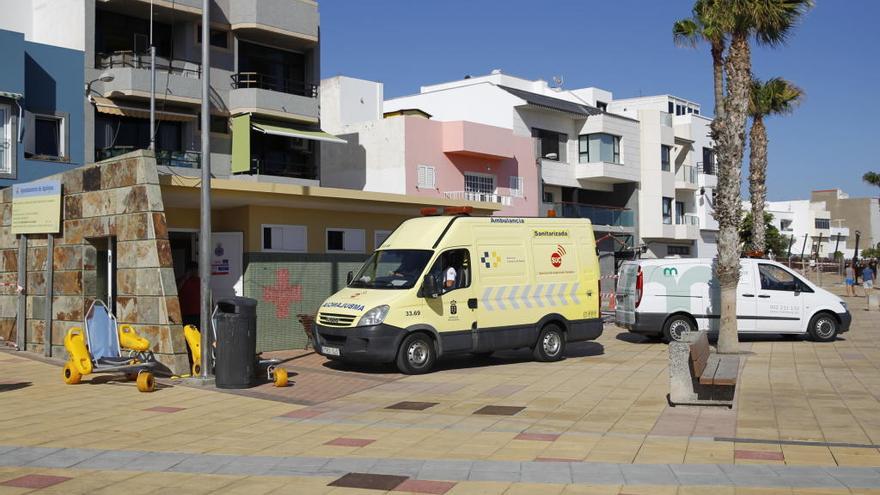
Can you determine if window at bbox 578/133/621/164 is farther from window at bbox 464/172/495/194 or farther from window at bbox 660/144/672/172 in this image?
window at bbox 464/172/495/194

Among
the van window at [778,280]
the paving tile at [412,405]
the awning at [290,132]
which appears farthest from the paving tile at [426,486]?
the awning at [290,132]

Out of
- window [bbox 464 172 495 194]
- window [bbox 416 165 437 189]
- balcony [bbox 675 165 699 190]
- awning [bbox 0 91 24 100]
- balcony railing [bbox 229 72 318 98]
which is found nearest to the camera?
awning [bbox 0 91 24 100]

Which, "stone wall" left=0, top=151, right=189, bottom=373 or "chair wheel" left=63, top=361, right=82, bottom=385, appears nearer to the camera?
"chair wheel" left=63, top=361, right=82, bottom=385

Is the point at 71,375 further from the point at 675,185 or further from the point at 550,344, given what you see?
the point at 675,185

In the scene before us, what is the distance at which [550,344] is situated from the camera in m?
17.0

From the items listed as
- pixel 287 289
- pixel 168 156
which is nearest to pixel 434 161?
pixel 168 156

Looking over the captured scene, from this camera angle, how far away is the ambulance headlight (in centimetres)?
1464

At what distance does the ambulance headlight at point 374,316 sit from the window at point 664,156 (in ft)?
130

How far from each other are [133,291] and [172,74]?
1724 centimetres

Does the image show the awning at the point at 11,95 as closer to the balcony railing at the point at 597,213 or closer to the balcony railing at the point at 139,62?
the balcony railing at the point at 139,62

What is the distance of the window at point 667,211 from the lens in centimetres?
5300

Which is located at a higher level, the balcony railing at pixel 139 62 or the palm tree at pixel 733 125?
the balcony railing at pixel 139 62

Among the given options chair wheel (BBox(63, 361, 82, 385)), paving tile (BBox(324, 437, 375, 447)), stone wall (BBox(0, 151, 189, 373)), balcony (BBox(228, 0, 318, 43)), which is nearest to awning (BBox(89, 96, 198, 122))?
balcony (BBox(228, 0, 318, 43))

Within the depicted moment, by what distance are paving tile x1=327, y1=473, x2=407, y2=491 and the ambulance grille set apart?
711 cm
